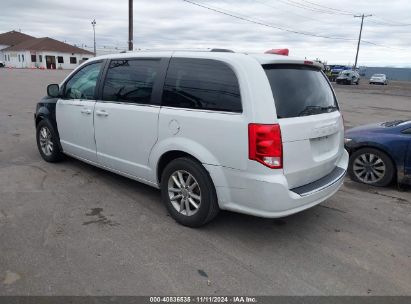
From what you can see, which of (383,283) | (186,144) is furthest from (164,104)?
(383,283)

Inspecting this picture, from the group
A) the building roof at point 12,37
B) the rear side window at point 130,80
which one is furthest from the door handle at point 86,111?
the building roof at point 12,37

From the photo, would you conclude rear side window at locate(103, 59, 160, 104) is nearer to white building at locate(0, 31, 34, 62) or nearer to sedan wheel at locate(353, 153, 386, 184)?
sedan wheel at locate(353, 153, 386, 184)

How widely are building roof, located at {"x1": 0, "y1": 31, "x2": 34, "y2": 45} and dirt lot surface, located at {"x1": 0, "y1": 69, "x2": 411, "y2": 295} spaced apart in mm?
100328

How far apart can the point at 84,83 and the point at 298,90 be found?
3014 mm

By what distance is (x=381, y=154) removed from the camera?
5574 mm

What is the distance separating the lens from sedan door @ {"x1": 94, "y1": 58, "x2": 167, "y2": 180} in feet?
Result: 13.8

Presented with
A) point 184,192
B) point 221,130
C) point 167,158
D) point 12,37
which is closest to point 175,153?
point 167,158

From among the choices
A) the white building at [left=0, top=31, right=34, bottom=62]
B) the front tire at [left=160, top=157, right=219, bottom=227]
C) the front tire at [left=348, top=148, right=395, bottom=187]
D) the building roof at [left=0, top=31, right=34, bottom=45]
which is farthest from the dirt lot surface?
the building roof at [left=0, top=31, right=34, bottom=45]

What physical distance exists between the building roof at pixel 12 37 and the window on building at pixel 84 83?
99570 mm

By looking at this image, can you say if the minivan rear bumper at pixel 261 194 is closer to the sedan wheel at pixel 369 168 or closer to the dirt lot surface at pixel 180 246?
the dirt lot surface at pixel 180 246

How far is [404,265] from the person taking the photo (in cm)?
342

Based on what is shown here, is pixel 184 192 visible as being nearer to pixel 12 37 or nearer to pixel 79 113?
pixel 79 113

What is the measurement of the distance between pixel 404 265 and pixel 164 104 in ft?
9.04

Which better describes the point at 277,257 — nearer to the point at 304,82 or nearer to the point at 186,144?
the point at 186,144
